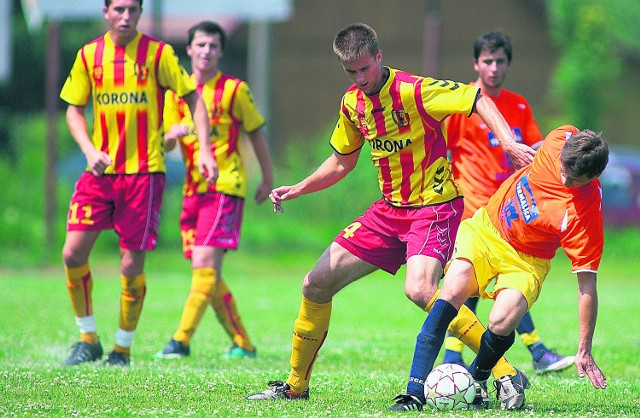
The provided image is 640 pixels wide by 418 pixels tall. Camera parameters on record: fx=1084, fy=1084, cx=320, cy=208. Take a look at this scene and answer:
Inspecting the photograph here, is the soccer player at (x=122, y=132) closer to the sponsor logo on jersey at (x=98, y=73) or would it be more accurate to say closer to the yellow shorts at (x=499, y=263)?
the sponsor logo on jersey at (x=98, y=73)

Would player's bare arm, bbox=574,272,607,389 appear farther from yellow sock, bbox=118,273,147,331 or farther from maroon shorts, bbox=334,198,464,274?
yellow sock, bbox=118,273,147,331

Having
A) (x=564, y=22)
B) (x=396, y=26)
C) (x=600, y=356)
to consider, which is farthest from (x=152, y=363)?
(x=396, y=26)

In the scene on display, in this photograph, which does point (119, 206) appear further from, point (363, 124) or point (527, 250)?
A: point (527, 250)

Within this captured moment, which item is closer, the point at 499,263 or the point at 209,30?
the point at 499,263

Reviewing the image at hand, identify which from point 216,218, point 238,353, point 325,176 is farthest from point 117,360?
point 325,176

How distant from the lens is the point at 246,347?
8992 millimetres

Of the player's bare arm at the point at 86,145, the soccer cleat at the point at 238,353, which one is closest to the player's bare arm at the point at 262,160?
the soccer cleat at the point at 238,353

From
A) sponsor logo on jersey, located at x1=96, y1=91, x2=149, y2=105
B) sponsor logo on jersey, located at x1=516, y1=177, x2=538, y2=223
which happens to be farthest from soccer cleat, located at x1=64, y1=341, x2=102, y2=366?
sponsor logo on jersey, located at x1=516, y1=177, x2=538, y2=223

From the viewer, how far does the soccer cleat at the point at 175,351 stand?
335 inches

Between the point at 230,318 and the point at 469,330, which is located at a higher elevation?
the point at 469,330

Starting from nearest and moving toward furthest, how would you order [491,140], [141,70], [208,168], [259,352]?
[208,168] < [141,70] < [491,140] < [259,352]

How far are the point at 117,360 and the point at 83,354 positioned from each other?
29 cm

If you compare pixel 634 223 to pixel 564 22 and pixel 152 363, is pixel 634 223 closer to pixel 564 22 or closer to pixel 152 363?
pixel 564 22

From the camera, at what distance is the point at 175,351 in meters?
8.52
